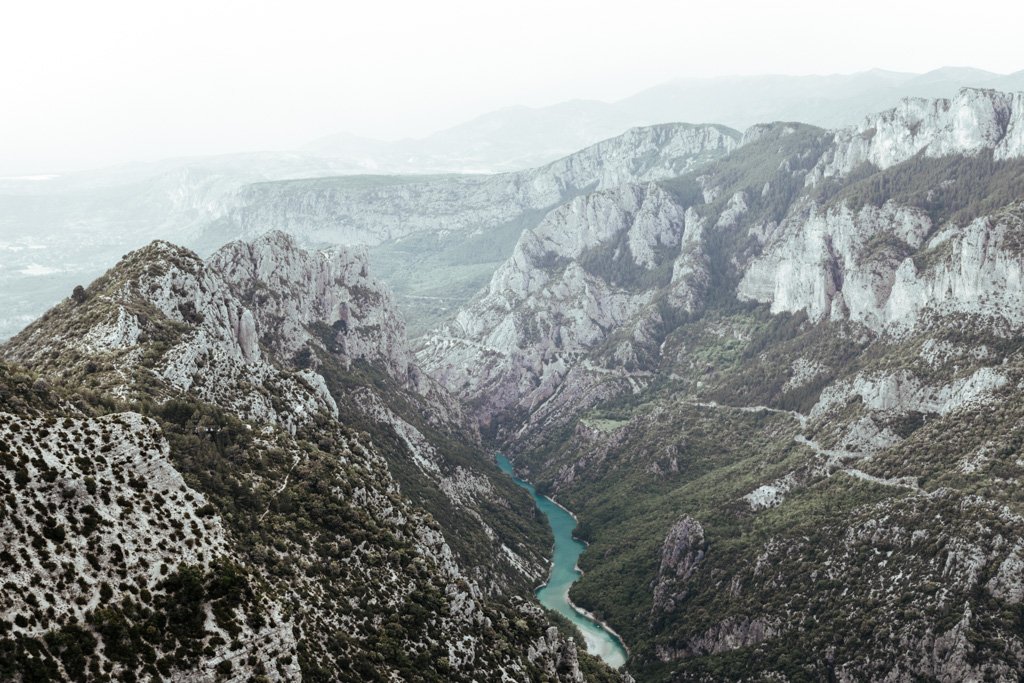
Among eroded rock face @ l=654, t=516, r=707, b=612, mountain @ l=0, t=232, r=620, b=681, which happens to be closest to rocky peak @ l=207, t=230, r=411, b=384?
mountain @ l=0, t=232, r=620, b=681

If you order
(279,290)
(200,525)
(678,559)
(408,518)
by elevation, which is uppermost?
(279,290)

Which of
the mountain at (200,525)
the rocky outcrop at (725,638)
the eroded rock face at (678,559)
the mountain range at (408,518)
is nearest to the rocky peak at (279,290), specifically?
the mountain range at (408,518)

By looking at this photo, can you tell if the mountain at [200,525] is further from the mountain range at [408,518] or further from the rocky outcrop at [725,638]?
the rocky outcrop at [725,638]

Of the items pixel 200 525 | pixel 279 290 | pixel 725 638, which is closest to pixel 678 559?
pixel 725 638

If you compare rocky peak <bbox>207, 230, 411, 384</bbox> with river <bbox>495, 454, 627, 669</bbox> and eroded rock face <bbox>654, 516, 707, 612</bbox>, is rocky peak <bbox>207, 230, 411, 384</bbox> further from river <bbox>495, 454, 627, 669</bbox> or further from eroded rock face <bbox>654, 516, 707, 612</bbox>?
eroded rock face <bbox>654, 516, 707, 612</bbox>

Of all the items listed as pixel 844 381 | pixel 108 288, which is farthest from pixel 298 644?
pixel 844 381

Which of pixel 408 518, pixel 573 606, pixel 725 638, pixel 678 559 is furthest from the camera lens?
pixel 573 606

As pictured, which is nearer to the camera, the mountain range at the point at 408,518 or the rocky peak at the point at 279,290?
the mountain range at the point at 408,518

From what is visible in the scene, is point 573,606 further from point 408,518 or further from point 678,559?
point 408,518

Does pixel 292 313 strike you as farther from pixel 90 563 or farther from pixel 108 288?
pixel 90 563
